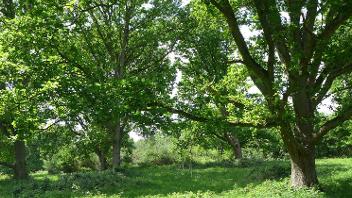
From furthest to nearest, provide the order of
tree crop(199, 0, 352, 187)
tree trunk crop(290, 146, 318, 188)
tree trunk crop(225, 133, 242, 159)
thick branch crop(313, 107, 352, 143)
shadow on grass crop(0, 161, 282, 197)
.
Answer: tree trunk crop(225, 133, 242, 159) → shadow on grass crop(0, 161, 282, 197) → tree trunk crop(290, 146, 318, 188) → thick branch crop(313, 107, 352, 143) → tree crop(199, 0, 352, 187)

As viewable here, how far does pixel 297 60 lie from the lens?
1380cm

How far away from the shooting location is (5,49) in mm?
17859

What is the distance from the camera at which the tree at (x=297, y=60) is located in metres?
13.9

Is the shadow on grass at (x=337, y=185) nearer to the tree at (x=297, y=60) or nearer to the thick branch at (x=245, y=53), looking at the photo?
the tree at (x=297, y=60)

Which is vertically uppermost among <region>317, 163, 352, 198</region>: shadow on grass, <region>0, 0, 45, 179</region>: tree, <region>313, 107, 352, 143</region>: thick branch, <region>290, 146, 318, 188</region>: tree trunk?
<region>0, 0, 45, 179</region>: tree

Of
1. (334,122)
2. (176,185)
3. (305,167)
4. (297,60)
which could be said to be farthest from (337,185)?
(176,185)

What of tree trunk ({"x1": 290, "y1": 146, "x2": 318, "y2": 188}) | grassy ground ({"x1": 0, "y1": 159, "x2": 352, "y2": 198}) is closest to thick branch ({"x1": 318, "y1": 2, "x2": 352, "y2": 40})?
tree trunk ({"x1": 290, "y1": 146, "x2": 318, "y2": 188})

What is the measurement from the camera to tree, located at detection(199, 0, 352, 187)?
45.7 ft

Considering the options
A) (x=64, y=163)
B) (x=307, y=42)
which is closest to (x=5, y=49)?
(x=307, y=42)

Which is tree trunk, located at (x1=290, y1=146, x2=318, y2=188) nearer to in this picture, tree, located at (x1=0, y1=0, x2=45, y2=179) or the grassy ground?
the grassy ground

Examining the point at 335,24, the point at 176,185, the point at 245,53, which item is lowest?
the point at 176,185

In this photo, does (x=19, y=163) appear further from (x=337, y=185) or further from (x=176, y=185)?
(x=337, y=185)

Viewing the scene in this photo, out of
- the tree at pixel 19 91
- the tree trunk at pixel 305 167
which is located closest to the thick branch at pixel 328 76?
the tree trunk at pixel 305 167

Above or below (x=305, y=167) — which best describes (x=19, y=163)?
above
